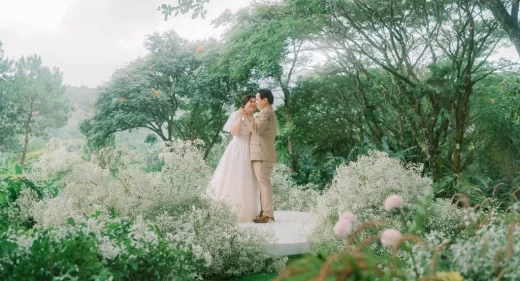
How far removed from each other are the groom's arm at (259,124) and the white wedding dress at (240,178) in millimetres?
238

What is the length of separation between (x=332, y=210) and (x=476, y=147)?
311 inches

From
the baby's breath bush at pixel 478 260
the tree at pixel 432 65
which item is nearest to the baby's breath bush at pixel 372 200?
the tree at pixel 432 65

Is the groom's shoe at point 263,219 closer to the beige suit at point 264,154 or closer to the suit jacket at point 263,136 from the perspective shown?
the beige suit at point 264,154

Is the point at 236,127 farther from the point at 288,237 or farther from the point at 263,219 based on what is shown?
the point at 288,237

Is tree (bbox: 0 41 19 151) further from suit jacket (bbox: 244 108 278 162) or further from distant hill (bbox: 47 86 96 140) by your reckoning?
suit jacket (bbox: 244 108 278 162)

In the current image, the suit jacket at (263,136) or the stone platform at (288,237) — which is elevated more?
the suit jacket at (263,136)

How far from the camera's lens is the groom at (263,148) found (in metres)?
6.60

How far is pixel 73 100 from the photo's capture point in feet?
83.8

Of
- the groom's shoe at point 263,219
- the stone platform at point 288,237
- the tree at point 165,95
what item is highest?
the tree at point 165,95

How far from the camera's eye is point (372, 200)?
521cm

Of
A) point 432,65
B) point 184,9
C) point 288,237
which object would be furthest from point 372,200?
point 432,65

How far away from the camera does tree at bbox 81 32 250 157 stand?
1578 centimetres

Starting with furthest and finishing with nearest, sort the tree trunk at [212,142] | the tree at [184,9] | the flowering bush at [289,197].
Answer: the tree trunk at [212,142] → the flowering bush at [289,197] → the tree at [184,9]

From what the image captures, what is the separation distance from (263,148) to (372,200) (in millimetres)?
Result: 2006
